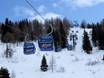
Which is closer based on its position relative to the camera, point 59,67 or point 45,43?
point 45,43

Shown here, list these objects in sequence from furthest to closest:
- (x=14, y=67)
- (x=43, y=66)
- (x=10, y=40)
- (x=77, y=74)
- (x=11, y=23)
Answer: (x=11, y=23)
(x=10, y=40)
(x=14, y=67)
(x=43, y=66)
(x=77, y=74)

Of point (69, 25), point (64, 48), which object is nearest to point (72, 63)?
point (64, 48)

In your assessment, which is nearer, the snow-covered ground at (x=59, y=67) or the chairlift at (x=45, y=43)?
the chairlift at (x=45, y=43)

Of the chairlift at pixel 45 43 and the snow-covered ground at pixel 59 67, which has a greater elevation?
the chairlift at pixel 45 43

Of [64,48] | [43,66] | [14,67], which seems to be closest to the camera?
[43,66]

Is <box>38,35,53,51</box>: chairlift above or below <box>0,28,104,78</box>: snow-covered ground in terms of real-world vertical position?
above

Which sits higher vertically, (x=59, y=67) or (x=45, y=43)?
(x=45, y=43)

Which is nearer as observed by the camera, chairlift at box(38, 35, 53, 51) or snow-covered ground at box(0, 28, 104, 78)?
chairlift at box(38, 35, 53, 51)

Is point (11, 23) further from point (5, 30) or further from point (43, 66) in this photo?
point (43, 66)

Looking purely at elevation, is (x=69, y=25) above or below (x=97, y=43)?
above

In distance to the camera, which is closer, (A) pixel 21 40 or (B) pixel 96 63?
(B) pixel 96 63

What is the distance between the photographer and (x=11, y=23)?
13175 centimetres

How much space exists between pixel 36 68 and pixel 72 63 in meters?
7.94

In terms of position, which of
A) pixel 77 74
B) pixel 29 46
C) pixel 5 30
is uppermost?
pixel 5 30
